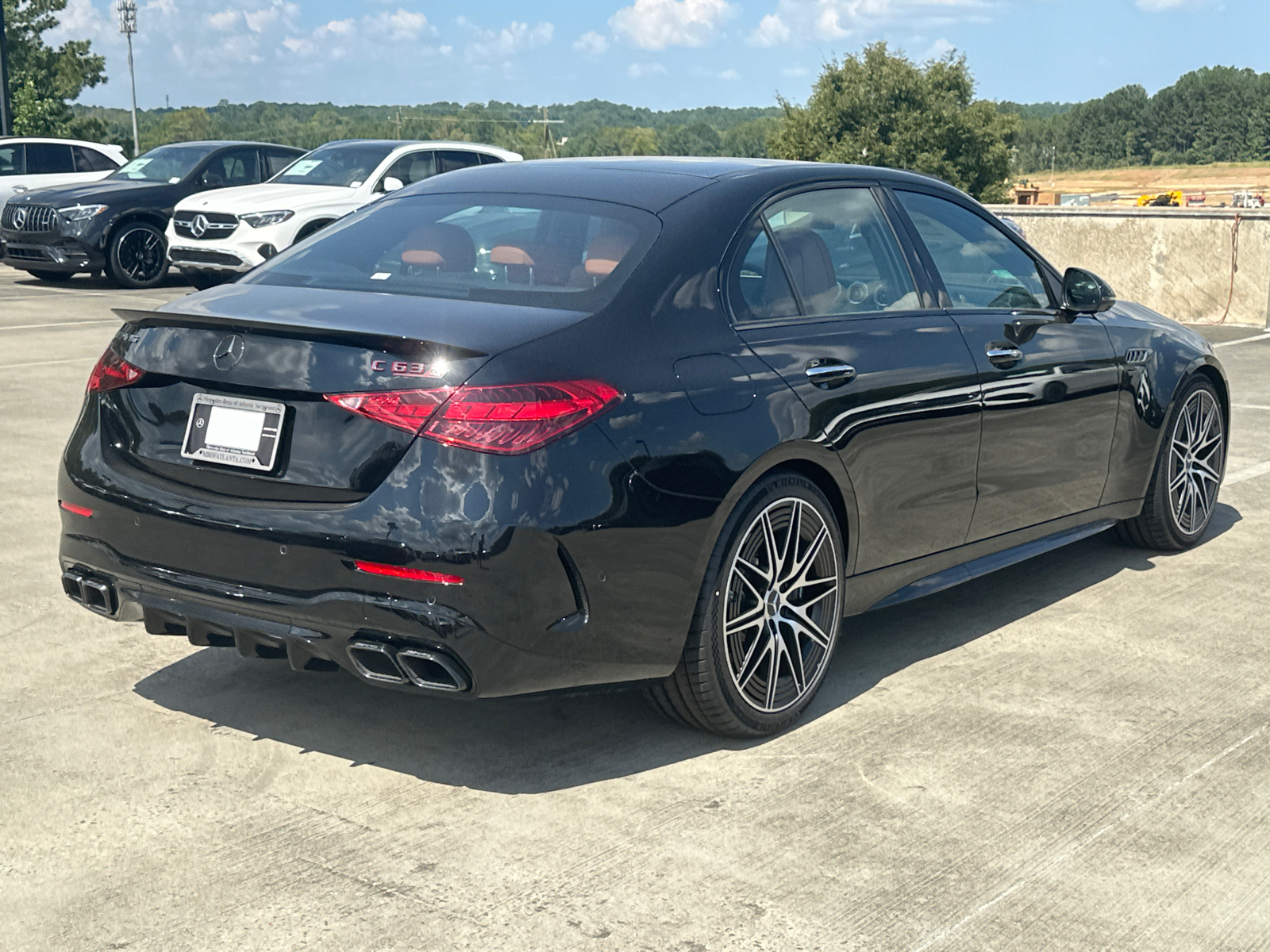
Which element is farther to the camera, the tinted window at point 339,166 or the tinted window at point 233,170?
the tinted window at point 233,170

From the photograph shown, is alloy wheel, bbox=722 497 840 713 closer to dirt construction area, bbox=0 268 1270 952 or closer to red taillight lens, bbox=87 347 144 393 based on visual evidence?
dirt construction area, bbox=0 268 1270 952

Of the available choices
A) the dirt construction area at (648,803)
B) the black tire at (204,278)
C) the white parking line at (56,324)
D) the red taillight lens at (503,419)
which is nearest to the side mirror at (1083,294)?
the dirt construction area at (648,803)

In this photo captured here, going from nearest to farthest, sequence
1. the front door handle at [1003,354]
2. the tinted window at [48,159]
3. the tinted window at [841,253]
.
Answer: the tinted window at [841,253] < the front door handle at [1003,354] < the tinted window at [48,159]

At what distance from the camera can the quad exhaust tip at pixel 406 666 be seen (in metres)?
3.43

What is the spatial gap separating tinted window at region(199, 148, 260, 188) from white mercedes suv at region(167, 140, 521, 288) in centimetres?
179

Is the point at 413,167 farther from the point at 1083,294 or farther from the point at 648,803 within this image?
the point at 648,803

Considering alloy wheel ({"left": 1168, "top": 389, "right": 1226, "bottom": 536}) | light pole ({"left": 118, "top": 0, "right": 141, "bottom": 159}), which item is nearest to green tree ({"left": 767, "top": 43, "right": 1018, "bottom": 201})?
light pole ({"left": 118, "top": 0, "right": 141, "bottom": 159})

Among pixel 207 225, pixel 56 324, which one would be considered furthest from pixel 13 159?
pixel 56 324

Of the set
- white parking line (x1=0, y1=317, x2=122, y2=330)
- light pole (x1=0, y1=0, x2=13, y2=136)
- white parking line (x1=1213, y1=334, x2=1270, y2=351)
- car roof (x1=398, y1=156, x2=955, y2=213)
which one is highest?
light pole (x1=0, y1=0, x2=13, y2=136)

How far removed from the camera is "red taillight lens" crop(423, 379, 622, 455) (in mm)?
3373

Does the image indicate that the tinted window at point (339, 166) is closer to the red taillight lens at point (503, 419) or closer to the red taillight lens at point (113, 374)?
the red taillight lens at point (113, 374)

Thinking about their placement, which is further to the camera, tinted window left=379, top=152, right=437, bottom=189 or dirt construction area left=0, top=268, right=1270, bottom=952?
tinted window left=379, top=152, right=437, bottom=189

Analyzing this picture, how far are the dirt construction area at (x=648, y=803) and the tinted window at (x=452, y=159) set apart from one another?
12.6 m

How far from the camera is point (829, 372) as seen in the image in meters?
4.23
